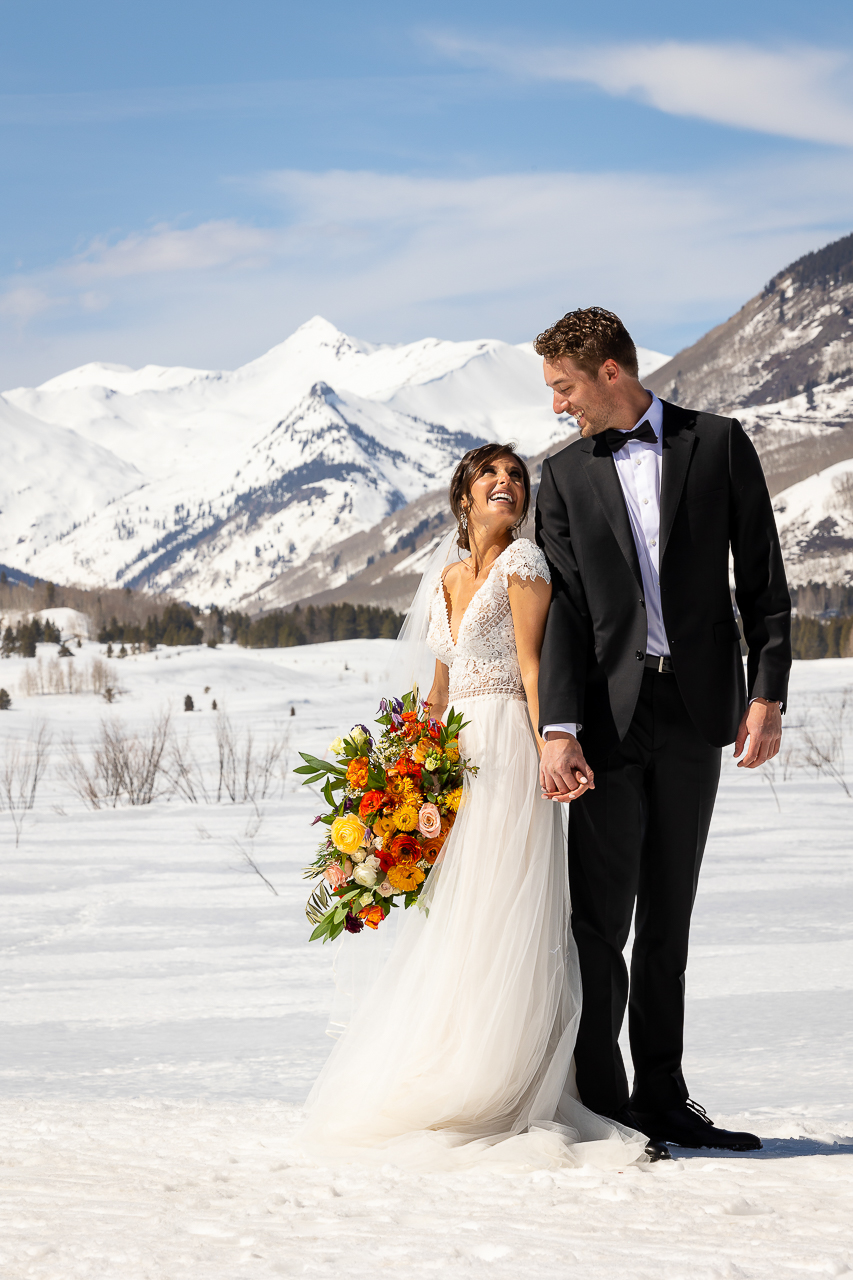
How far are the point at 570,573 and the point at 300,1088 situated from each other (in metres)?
2.16

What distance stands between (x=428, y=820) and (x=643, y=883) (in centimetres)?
61

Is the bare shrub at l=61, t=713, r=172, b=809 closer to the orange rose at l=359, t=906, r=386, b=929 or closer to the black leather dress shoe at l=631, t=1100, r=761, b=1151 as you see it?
the orange rose at l=359, t=906, r=386, b=929

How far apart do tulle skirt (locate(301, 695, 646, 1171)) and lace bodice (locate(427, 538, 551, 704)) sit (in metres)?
0.05

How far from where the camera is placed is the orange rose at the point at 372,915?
11.2ft

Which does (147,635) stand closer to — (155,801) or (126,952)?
(155,801)

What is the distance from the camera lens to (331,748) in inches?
138

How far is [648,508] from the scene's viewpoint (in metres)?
3.28

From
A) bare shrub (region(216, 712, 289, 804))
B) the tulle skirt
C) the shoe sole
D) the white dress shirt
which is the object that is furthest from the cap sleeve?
bare shrub (region(216, 712, 289, 804))

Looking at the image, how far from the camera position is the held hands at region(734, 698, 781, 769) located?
124 inches

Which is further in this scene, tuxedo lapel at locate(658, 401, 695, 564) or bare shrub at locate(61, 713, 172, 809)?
bare shrub at locate(61, 713, 172, 809)

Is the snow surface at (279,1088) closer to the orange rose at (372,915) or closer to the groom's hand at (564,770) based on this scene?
the orange rose at (372,915)

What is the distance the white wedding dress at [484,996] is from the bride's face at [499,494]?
0.15 meters

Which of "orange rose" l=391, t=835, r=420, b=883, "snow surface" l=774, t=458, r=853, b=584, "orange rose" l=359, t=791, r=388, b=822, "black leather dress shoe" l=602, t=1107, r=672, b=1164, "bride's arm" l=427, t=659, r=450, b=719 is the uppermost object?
"snow surface" l=774, t=458, r=853, b=584

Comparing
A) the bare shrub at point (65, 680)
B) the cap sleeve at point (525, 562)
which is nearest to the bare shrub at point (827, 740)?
the cap sleeve at point (525, 562)
